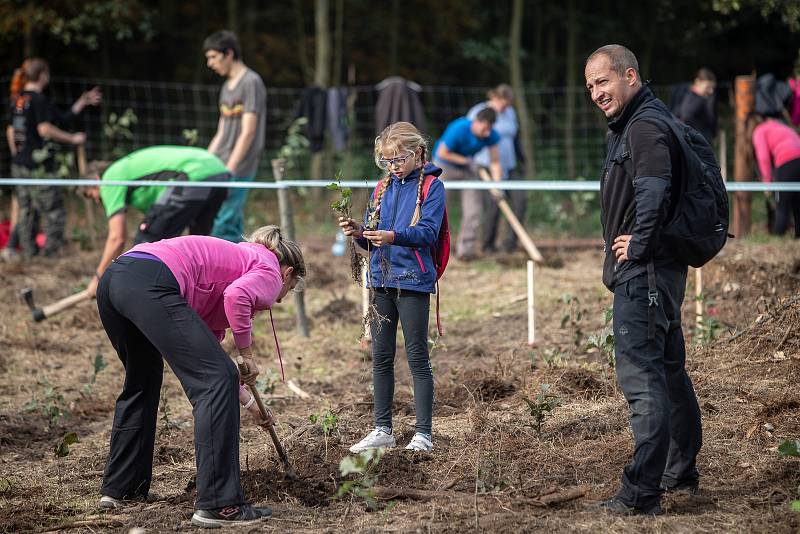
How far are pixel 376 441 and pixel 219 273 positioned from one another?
4.31 feet

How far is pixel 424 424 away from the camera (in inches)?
187

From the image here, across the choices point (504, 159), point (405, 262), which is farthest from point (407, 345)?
point (504, 159)

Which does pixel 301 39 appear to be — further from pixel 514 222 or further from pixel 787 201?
pixel 787 201

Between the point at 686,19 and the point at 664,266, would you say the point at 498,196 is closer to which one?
the point at 664,266

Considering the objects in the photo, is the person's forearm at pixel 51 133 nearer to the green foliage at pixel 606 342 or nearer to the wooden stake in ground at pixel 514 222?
the wooden stake in ground at pixel 514 222

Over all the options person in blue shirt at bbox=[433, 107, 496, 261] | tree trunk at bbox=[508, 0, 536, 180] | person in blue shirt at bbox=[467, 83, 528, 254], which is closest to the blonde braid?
person in blue shirt at bbox=[433, 107, 496, 261]

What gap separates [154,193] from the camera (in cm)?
698

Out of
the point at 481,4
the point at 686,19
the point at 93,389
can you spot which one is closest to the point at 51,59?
the point at 481,4

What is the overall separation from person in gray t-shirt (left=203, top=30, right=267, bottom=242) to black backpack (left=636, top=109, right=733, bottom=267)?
455cm

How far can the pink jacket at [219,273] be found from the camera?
12.6ft

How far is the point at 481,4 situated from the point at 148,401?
18.1 metres

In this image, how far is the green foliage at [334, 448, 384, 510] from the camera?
145 inches

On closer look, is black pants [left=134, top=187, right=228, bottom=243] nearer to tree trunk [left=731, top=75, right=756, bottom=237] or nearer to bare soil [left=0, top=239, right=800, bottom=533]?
bare soil [left=0, top=239, right=800, bottom=533]

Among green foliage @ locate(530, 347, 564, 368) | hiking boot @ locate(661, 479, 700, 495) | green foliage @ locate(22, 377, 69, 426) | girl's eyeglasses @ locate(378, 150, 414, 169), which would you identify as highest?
girl's eyeglasses @ locate(378, 150, 414, 169)
